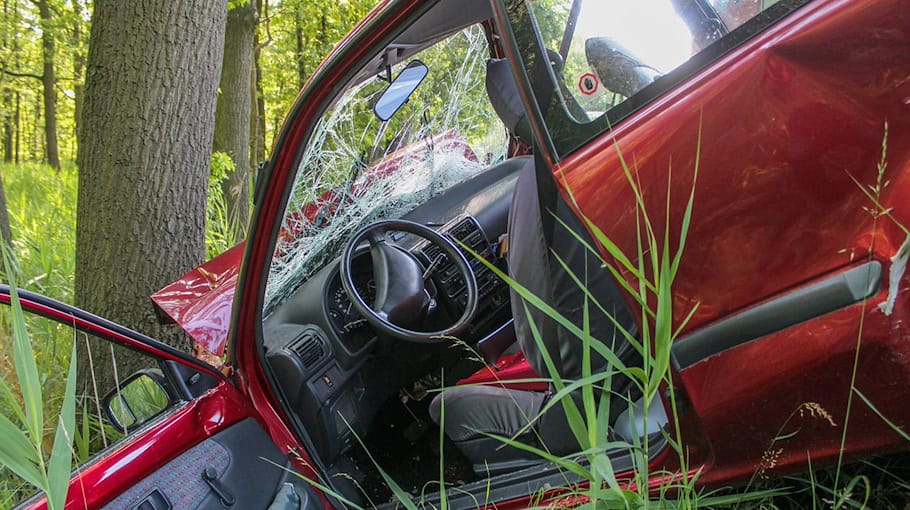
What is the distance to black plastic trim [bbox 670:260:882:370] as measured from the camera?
3.48 ft

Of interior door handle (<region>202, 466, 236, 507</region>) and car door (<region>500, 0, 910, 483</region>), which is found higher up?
car door (<region>500, 0, 910, 483</region>)

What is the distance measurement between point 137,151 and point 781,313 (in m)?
2.85

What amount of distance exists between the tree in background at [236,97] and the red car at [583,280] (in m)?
4.47

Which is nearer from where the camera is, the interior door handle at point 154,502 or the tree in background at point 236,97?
the interior door handle at point 154,502

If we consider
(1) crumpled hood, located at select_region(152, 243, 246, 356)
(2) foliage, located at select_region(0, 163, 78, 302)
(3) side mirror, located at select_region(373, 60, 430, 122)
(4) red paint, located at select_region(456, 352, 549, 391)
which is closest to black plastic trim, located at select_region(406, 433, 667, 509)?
(4) red paint, located at select_region(456, 352, 549, 391)

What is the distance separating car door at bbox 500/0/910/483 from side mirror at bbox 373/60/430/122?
977mm

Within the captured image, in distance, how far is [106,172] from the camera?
118 inches

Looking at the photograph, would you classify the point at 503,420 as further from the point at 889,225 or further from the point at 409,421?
the point at 889,225

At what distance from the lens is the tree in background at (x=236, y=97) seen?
6.61m

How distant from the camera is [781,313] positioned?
44.6 inches

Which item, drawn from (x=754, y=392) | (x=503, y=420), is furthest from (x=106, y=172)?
(x=754, y=392)

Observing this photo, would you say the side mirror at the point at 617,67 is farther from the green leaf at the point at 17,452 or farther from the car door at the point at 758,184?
the green leaf at the point at 17,452

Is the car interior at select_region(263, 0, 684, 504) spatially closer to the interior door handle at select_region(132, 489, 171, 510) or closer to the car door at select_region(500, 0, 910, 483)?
the car door at select_region(500, 0, 910, 483)

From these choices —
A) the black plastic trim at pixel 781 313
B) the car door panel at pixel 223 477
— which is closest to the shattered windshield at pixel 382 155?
the car door panel at pixel 223 477
